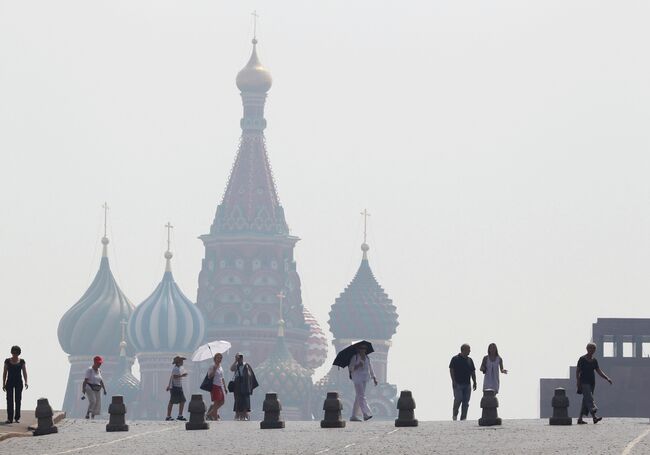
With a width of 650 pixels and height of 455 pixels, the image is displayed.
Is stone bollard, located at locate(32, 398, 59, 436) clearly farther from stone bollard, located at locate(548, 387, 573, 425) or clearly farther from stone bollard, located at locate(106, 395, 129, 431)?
stone bollard, located at locate(548, 387, 573, 425)

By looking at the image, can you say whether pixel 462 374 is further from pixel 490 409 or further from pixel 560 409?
pixel 560 409

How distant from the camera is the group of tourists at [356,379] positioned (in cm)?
4950

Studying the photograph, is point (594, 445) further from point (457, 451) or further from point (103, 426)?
point (103, 426)

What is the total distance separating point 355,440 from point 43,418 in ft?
23.4

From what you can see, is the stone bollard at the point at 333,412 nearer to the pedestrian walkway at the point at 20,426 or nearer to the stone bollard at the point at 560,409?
the stone bollard at the point at 560,409

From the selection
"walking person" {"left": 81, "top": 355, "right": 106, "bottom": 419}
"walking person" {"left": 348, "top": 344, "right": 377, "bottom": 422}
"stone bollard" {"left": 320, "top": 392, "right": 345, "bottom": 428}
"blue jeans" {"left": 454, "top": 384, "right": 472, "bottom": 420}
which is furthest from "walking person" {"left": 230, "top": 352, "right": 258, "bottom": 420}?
"stone bollard" {"left": 320, "top": 392, "right": 345, "bottom": 428}

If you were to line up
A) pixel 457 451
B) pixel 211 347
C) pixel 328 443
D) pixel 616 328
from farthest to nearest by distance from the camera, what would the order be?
pixel 616 328, pixel 211 347, pixel 328 443, pixel 457 451

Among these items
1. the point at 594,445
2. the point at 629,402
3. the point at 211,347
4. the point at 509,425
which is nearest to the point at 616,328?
the point at 629,402

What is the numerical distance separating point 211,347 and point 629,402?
195 feet

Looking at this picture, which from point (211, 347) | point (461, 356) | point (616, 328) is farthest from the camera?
point (616, 328)

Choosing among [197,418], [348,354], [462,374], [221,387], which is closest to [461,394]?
[462,374]

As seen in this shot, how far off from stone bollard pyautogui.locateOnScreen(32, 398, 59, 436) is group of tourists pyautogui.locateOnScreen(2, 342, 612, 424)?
518 mm

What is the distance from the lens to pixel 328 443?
44625 millimetres

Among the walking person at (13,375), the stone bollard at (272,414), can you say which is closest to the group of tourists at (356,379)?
the walking person at (13,375)
